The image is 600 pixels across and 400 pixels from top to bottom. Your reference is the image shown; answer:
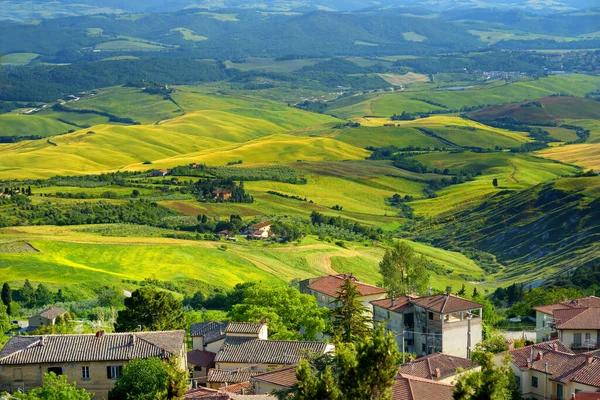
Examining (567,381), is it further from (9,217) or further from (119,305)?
(9,217)

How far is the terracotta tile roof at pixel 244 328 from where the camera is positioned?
66.3 m

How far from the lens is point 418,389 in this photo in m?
50.7

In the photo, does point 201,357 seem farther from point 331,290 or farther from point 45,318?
point 45,318

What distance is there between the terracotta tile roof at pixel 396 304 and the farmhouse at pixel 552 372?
592 inches

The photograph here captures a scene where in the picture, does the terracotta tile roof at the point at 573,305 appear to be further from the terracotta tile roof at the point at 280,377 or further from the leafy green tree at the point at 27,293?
the leafy green tree at the point at 27,293

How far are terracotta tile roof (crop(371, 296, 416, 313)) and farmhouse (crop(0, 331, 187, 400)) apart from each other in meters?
20.6

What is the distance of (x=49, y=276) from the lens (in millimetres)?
116562

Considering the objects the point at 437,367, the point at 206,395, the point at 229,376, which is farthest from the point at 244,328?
Result: the point at 206,395

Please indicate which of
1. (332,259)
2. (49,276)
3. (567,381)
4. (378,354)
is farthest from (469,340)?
(332,259)

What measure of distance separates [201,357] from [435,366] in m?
15.9

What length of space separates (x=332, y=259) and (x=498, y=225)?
4690cm

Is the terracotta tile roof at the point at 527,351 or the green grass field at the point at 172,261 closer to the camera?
the terracotta tile roof at the point at 527,351

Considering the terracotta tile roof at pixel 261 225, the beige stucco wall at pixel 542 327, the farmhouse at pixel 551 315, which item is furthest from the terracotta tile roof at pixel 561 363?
the terracotta tile roof at pixel 261 225

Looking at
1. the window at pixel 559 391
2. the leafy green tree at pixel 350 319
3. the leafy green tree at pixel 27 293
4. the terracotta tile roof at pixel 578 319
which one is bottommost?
the leafy green tree at pixel 27 293
